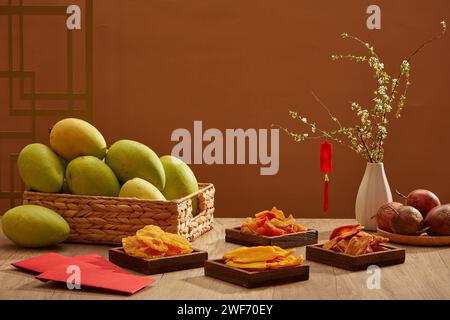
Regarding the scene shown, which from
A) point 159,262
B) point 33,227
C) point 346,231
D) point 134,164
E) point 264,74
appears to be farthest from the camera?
point 264,74

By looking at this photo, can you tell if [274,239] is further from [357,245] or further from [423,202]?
[423,202]

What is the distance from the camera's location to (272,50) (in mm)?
3330

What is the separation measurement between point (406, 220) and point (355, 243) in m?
0.28

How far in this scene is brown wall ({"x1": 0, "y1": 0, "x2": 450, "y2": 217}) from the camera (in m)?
3.31

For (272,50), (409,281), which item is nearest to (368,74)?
(272,50)

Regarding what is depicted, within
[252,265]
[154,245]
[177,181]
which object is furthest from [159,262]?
[177,181]

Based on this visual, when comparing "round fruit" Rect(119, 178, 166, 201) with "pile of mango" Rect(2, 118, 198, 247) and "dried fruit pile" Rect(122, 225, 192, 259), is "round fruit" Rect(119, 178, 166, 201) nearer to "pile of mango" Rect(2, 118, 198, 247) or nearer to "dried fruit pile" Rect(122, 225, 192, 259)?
"pile of mango" Rect(2, 118, 198, 247)

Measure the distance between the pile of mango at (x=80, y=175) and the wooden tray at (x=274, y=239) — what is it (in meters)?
0.17

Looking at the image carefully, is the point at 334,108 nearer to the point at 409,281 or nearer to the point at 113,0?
the point at 113,0

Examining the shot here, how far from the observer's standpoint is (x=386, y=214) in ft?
5.48

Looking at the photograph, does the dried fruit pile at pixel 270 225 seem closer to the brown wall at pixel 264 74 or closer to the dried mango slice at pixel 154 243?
the dried mango slice at pixel 154 243

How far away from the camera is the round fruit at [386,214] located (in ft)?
5.45

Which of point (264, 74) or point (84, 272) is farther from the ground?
point (264, 74)

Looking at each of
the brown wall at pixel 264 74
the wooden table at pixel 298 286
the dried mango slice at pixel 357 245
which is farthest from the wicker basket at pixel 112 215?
the brown wall at pixel 264 74
